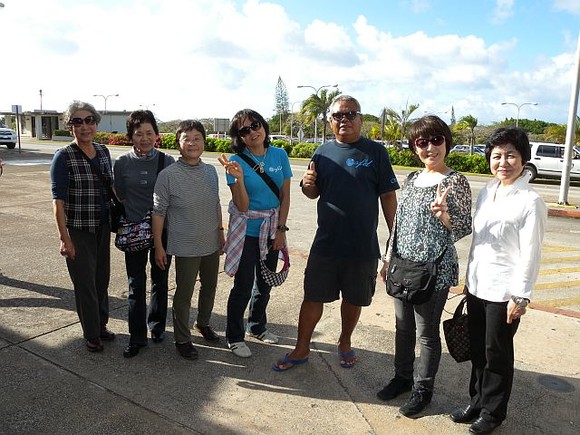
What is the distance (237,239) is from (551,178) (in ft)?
71.0

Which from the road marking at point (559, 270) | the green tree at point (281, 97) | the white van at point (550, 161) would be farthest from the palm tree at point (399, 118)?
the green tree at point (281, 97)

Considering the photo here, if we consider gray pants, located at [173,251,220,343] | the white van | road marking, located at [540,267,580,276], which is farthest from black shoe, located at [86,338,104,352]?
the white van

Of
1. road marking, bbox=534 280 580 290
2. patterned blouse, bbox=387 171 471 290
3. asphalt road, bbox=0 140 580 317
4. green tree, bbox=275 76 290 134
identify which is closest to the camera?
patterned blouse, bbox=387 171 471 290

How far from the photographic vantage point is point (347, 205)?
314 cm

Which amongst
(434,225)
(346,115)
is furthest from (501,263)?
(346,115)

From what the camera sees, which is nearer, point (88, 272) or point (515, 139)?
point (515, 139)

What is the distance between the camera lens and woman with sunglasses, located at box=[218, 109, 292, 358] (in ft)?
11.1

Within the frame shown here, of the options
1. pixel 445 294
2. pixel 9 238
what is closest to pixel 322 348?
pixel 445 294

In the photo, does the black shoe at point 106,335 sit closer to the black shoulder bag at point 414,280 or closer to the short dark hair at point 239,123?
the short dark hair at point 239,123

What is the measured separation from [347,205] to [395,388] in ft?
3.89

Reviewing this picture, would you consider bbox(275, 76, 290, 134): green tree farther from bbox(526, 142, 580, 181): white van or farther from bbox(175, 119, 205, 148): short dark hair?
bbox(175, 119, 205, 148): short dark hair

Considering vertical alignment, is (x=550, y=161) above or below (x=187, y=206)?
above

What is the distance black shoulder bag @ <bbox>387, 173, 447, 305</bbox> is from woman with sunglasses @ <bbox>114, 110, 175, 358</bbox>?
167 cm

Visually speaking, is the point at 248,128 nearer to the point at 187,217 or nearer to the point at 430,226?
the point at 187,217
